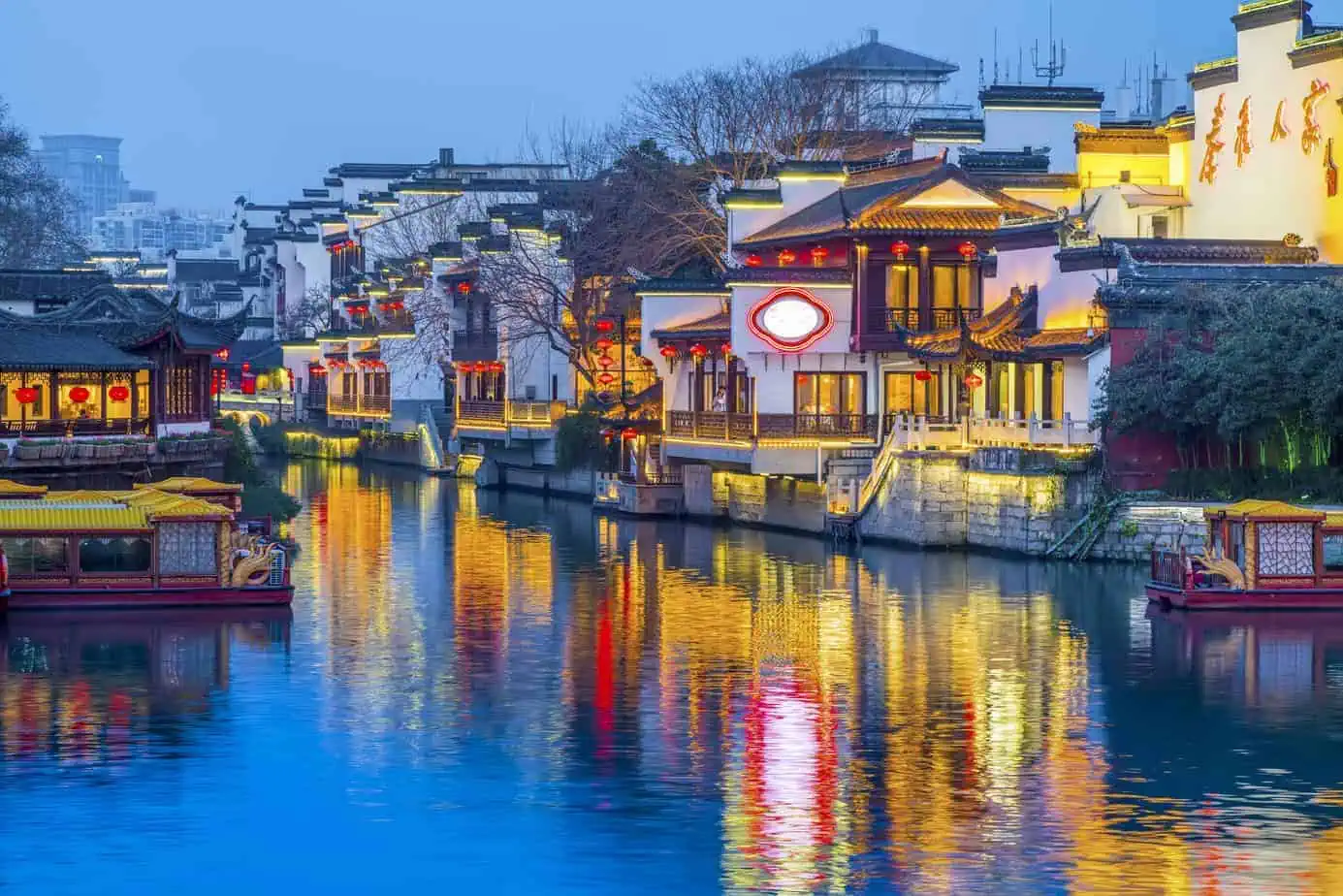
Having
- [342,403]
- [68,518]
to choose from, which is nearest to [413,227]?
[342,403]

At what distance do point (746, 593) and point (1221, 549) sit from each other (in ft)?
33.9

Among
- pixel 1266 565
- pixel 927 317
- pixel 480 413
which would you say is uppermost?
pixel 927 317

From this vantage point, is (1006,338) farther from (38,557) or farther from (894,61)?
(894,61)

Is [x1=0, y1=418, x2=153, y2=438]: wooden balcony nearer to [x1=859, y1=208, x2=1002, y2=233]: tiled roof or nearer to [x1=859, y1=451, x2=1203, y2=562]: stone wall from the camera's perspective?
[x1=859, y1=451, x2=1203, y2=562]: stone wall

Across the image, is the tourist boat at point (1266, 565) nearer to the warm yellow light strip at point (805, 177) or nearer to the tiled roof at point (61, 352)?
the tiled roof at point (61, 352)

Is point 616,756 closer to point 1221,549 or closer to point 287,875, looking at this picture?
point 287,875

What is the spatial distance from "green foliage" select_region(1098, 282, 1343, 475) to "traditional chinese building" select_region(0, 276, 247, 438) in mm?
26701

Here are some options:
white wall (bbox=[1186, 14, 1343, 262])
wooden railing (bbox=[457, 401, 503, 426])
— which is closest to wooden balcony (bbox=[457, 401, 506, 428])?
wooden railing (bbox=[457, 401, 503, 426])

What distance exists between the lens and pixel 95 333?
6419 cm

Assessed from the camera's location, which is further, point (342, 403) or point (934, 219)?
point (342, 403)

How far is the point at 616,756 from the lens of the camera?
98.5 feet

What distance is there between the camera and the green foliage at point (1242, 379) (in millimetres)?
50500

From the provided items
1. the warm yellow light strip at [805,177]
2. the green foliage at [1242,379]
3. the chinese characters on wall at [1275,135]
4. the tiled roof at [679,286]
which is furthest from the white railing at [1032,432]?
the tiled roof at [679,286]

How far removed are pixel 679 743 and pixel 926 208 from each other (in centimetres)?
3799
